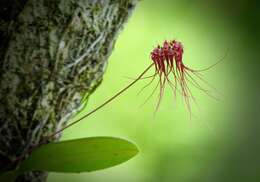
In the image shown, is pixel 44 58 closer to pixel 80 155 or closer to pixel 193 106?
pixel 80 155

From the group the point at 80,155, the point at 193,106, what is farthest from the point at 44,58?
the point at 193,106

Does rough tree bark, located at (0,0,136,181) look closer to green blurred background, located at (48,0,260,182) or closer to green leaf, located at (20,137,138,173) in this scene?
green leaf, located at (20,137,138,173)

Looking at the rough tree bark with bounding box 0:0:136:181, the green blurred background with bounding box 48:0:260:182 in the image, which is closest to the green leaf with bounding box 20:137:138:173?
the rough tree bark with bounding box 0:0:136:181

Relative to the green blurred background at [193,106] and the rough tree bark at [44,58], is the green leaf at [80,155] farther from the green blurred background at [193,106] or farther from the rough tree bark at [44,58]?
the green blurred background at [193,106]

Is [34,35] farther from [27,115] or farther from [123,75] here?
[123,75]

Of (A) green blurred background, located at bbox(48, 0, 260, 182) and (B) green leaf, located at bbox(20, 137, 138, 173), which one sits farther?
(A) green blurred background, located at bbox(48, 0, 260, 182)

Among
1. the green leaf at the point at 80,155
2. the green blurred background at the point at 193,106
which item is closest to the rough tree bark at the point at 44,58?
the green leaf at the point at 80,155
